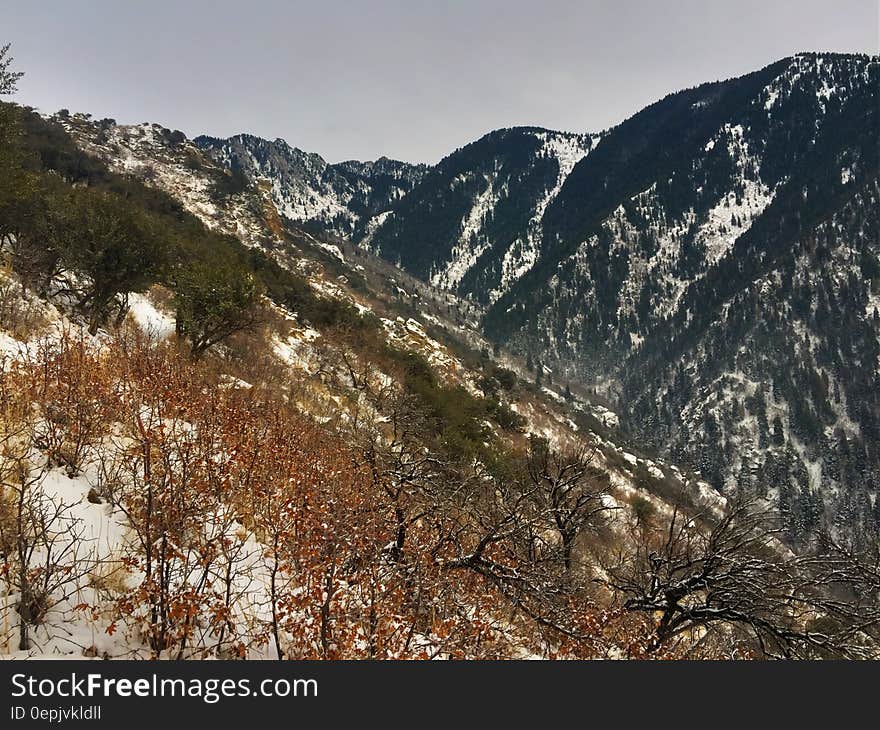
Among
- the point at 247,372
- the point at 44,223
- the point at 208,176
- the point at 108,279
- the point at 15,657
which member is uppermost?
the point at 208,176

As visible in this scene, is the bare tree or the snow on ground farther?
the snow on ground

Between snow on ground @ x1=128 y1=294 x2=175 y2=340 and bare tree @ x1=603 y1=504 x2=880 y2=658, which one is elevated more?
snow on ground @ x1=128 y1=294 x2=175 y2=340

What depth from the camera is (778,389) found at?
600 feet

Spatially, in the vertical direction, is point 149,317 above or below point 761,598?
above

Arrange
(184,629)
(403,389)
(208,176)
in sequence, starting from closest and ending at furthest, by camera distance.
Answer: (184,629), (403,389), (208,176)

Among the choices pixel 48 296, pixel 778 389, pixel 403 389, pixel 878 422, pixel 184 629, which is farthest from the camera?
pixel 778 389

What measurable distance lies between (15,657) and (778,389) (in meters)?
224

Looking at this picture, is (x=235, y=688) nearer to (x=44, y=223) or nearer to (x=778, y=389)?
(x=44, y=223)

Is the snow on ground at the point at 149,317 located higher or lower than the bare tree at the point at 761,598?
higher

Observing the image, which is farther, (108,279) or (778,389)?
(778,389)

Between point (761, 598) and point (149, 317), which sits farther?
point (149, 317)

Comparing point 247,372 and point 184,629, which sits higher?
point 247,372

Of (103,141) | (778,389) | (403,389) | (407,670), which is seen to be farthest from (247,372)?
(778,389)

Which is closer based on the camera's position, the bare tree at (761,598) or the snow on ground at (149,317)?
the bare tree at (761,598)
